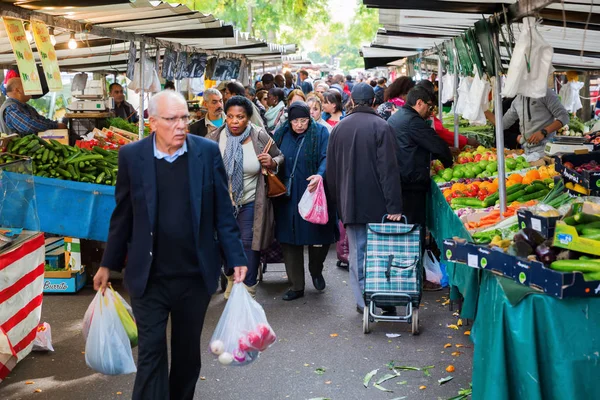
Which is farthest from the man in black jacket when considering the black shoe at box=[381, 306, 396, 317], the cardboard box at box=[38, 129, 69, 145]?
the cardboard box at box=[38, 129, 69, 145]

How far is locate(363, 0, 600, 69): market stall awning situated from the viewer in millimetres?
6148

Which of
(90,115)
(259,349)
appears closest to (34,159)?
(90,115)

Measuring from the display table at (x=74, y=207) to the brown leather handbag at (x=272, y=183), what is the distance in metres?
1.60

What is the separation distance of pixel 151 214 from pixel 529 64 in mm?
3066

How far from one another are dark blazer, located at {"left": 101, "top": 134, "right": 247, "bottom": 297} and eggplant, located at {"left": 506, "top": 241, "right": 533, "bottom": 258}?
1.59 meters

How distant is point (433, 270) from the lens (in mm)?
8852

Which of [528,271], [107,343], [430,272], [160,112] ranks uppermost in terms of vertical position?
[160,112]

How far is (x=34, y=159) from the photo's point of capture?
816cm

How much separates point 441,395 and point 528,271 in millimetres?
1552

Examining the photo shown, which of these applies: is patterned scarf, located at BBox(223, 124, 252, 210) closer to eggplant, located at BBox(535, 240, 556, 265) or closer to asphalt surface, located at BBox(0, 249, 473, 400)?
asphalt surface, located at BBox(0, 249, 473, 400)

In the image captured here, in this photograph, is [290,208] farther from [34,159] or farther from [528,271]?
[528,271]

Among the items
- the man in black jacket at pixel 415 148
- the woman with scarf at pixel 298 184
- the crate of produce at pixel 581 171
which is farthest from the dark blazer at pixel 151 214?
the man in black jacket at pixel 415 148

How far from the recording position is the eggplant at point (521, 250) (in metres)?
4.56

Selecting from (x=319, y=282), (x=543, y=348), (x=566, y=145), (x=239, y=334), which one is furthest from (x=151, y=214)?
(x=566, y=145)
